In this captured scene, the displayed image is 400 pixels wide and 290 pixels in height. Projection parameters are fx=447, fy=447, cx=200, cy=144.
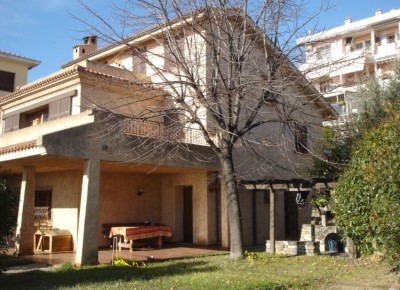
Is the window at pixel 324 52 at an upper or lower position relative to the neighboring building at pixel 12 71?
lower

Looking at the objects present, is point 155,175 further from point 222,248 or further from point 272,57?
point 272,57

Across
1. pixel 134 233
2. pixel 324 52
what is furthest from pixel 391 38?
pixel 134 233

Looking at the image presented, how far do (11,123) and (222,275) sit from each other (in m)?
14.7

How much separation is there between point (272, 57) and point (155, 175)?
7927 millimetres

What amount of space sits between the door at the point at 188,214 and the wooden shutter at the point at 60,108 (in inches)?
231

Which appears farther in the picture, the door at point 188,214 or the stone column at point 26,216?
the door at point 188,214

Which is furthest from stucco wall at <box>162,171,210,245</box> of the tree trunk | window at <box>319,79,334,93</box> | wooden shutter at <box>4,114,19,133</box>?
wooden shutter at <box>4,114,19,133</box>

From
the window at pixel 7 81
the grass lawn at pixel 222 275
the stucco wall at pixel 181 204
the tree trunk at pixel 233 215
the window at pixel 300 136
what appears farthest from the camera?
the window at pixel 7 81

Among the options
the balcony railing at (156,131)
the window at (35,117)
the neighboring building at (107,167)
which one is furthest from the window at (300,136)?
the window at (35,117)

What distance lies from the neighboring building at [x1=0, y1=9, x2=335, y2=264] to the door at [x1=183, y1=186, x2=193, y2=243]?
43mm

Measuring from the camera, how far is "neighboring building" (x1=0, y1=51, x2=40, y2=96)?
3086 cm

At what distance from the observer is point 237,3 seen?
13.4 metres

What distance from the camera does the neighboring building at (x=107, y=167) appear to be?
12.6 m

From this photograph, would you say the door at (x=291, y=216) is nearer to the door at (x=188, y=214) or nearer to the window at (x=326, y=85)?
the door at (x=188, y=214)
